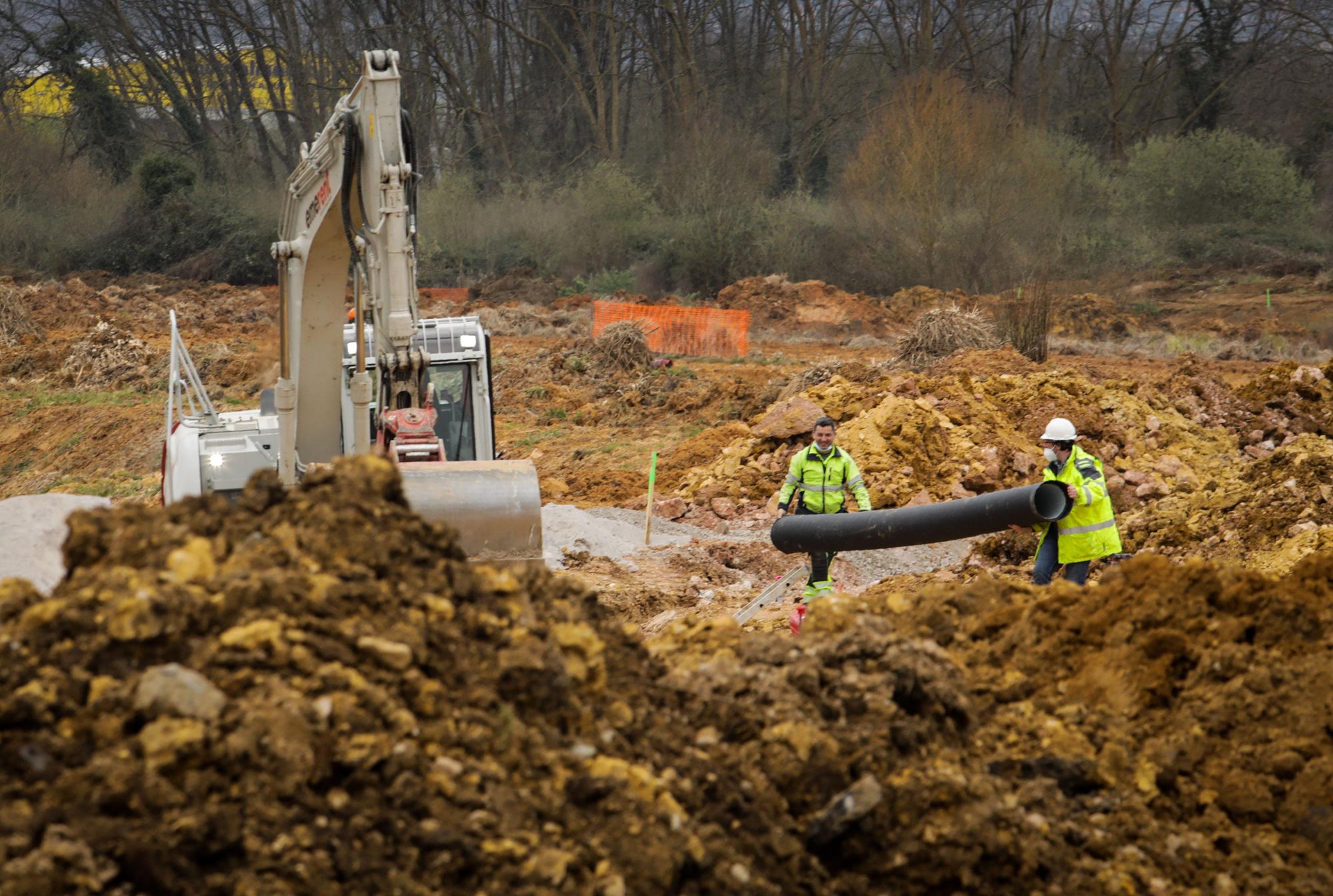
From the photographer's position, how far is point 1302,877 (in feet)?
15.0

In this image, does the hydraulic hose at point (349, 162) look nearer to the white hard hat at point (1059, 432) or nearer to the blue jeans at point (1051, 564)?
the white hard hat at point (1059, 432)

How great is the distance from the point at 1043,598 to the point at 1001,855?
5.80 feet

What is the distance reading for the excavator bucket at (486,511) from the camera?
300 inches

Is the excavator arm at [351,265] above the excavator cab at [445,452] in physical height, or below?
above

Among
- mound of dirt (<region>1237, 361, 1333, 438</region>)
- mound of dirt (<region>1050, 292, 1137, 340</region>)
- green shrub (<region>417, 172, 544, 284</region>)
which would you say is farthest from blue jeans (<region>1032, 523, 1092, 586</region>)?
green shrub (<region>417, 172, 544, 284</region>)

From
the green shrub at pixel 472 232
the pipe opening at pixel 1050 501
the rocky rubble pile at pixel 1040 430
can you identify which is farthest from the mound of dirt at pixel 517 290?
the pipe opening at pixel 1050 501

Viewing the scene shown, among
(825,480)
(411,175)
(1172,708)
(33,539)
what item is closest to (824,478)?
(825,480)

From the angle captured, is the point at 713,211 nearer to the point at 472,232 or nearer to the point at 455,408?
the point at 472,232

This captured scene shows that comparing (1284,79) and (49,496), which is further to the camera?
(1284,79)

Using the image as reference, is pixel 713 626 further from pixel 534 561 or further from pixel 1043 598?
pixel 534 561

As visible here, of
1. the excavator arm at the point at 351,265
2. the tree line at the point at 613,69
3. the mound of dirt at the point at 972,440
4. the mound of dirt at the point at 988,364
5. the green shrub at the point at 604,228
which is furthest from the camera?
the tree line at the point at 613,69

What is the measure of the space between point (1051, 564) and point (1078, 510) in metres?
0.47

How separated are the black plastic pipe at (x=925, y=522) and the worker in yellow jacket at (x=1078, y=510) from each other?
14cm

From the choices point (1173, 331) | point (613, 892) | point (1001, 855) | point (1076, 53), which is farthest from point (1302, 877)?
point (1076, 53)
